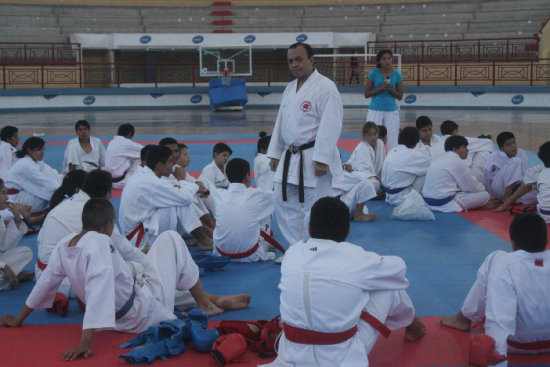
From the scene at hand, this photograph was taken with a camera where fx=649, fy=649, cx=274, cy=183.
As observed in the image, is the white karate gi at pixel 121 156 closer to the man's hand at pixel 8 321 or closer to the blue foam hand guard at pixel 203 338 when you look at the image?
the man's hand at pixel 8 321

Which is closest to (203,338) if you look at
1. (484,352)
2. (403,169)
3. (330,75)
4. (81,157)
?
(484,352)

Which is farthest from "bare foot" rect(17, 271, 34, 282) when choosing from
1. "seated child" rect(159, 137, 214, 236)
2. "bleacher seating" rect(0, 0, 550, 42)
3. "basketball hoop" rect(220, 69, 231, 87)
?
"bleacher seating" rect(0, 0, 550, 42)

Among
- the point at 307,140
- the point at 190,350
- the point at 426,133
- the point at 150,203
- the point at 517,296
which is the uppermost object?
the point at 307,140

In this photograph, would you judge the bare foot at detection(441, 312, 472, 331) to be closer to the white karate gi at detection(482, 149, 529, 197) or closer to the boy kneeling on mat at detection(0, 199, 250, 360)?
the boy kneeling on mat at detection(0, 199, 250, 360)

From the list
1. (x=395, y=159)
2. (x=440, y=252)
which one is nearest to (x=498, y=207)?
(x=395, y=159)

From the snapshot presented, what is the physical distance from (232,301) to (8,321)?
55.9 inches

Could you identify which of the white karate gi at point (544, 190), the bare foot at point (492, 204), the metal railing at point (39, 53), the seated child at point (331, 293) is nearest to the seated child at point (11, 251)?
the seated child at point (331, 293)

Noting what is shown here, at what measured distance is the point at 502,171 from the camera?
756 cm

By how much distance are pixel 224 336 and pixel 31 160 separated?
14.4 ft

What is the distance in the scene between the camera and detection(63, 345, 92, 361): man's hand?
11.6 feet

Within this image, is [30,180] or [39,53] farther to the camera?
[39,53]

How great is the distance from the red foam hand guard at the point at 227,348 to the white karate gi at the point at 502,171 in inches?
195

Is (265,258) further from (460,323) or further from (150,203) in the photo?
(460,323)

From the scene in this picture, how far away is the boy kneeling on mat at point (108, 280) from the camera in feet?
11.7
